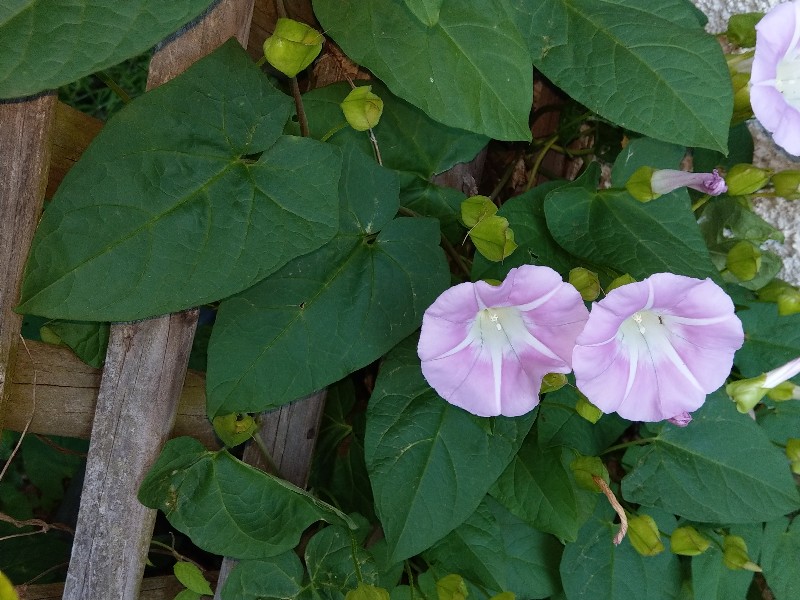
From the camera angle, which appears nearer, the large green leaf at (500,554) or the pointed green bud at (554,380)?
the pointed green bud at (554,380)

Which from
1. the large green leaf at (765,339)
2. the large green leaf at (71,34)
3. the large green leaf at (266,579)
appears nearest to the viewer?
the large green leaf at (71,34)

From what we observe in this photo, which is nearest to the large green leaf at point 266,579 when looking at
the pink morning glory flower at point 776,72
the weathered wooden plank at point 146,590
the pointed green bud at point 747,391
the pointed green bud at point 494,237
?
the weathered wooden plank at point 146,590

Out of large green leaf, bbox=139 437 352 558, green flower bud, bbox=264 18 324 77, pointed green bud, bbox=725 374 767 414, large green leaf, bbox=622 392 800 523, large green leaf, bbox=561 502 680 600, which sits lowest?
large green leaf, bbox=561 502 680 600

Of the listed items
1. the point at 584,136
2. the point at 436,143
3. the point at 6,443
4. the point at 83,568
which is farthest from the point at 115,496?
the point at 584,136

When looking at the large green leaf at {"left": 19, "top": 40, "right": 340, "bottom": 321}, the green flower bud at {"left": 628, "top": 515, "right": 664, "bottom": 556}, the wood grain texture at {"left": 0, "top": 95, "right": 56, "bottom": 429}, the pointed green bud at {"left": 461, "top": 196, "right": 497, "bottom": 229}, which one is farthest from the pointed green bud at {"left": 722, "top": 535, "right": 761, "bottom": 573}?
the wood grain texture at {"left": 0, "top": 95, "right": 56, "bottom": 429}

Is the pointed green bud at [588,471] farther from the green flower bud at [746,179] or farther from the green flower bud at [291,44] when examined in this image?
the green flower bud at [291,44]

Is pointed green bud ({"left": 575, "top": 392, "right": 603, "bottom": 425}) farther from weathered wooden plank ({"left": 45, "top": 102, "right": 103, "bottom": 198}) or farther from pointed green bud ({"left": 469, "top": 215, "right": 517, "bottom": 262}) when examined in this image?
weathered wooden plank ({"left": 45, "top": 102, "right": 103, "bottom": 198})

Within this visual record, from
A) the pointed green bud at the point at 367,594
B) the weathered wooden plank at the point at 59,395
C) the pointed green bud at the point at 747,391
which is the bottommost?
the pointed green bud at the point at 367,594

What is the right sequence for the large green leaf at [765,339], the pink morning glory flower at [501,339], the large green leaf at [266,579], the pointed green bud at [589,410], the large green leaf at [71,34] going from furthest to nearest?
the large green leaf at [765,339] → the large green leaf at [266,579] → the pointed green bud at [589,410] → the pink morning glory flower at [501,339] → the large green leaf at [71,34]
